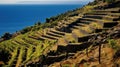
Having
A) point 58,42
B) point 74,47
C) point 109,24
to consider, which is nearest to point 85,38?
point 74,47

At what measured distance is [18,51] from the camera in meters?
52.3

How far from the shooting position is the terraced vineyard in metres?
37.4

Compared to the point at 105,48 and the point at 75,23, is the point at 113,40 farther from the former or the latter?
the point at 75,23

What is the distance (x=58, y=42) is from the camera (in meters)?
41.6

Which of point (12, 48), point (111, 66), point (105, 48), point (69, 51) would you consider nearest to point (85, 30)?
point (69, 51)

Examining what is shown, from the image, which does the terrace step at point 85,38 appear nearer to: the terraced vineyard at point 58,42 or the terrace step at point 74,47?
the terraced vineyard at point 58,42

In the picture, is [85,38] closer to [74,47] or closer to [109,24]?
[74,47]

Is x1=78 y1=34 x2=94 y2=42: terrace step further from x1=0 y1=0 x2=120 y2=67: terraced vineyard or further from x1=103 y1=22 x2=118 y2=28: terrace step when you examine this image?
x1=103 y1=22 x2=118 y2=28: terrace step

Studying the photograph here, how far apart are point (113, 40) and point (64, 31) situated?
23114mm

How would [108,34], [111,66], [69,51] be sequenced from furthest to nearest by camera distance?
[69,51], [108,34], [111,66]

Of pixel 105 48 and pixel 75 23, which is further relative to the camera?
pixel 75 23

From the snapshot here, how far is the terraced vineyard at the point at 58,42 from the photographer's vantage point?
37.4 meters

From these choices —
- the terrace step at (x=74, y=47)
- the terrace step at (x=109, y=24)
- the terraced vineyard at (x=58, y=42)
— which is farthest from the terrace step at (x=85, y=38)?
the terrace step at (x=109, y=24)

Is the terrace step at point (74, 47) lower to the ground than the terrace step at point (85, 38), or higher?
lower
